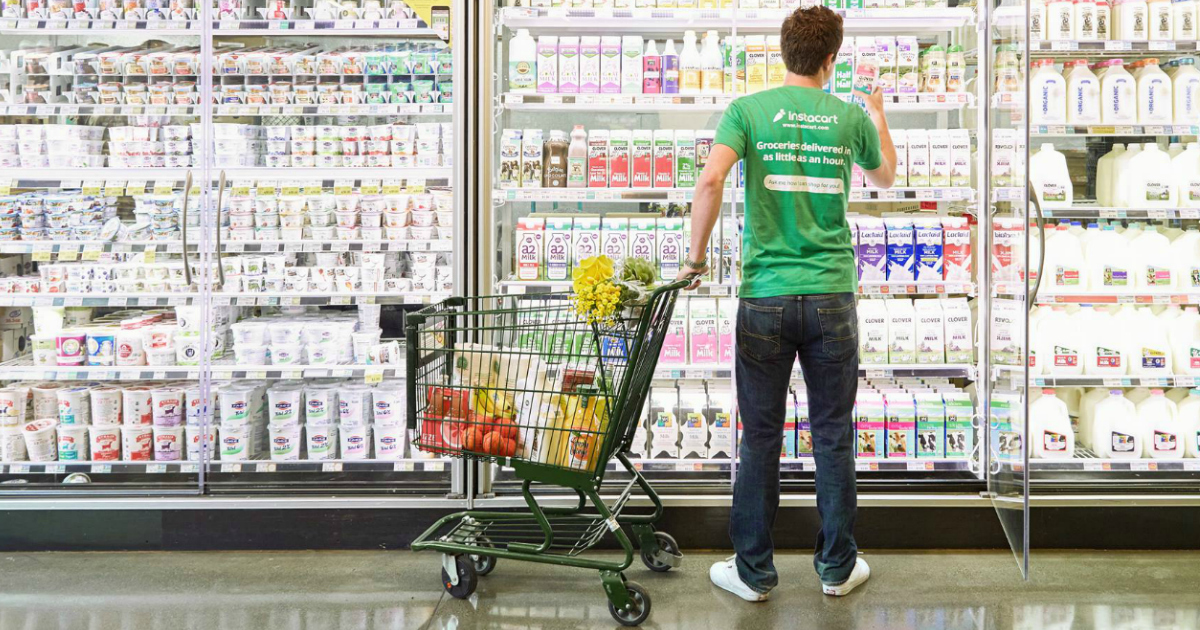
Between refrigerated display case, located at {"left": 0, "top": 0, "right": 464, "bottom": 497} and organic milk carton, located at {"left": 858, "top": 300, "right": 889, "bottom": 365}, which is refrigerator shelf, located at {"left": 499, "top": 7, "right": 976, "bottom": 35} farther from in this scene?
organic milk carton, located at {"left": 858, "top": 300, "right": 889, "bottom": 365}

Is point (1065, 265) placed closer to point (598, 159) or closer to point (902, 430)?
point (902, 430)

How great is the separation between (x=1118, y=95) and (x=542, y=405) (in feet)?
8.07

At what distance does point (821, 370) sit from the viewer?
2.81m

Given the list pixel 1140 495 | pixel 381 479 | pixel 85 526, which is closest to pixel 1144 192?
pixel 1140 495

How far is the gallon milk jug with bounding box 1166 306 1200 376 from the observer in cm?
361

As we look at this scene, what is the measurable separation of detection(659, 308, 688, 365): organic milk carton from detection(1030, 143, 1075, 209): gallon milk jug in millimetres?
1392

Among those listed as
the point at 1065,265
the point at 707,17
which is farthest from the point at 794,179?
the point at 1065,265

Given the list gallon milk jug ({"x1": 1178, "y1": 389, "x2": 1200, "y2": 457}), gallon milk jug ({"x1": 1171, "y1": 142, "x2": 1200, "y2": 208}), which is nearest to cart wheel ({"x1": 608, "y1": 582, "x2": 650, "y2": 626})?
gallon milk jug ({"x1": 1178, "y1": 389, "x2": 1200, "y2": 457})

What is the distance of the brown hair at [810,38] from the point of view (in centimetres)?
271

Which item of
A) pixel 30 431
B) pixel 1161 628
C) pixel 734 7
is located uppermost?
pixel 734 7

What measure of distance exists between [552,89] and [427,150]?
0.54 meters

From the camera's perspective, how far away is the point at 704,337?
143 inches

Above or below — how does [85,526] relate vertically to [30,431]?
below

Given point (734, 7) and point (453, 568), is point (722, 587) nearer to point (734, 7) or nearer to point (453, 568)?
point (453, 568)
